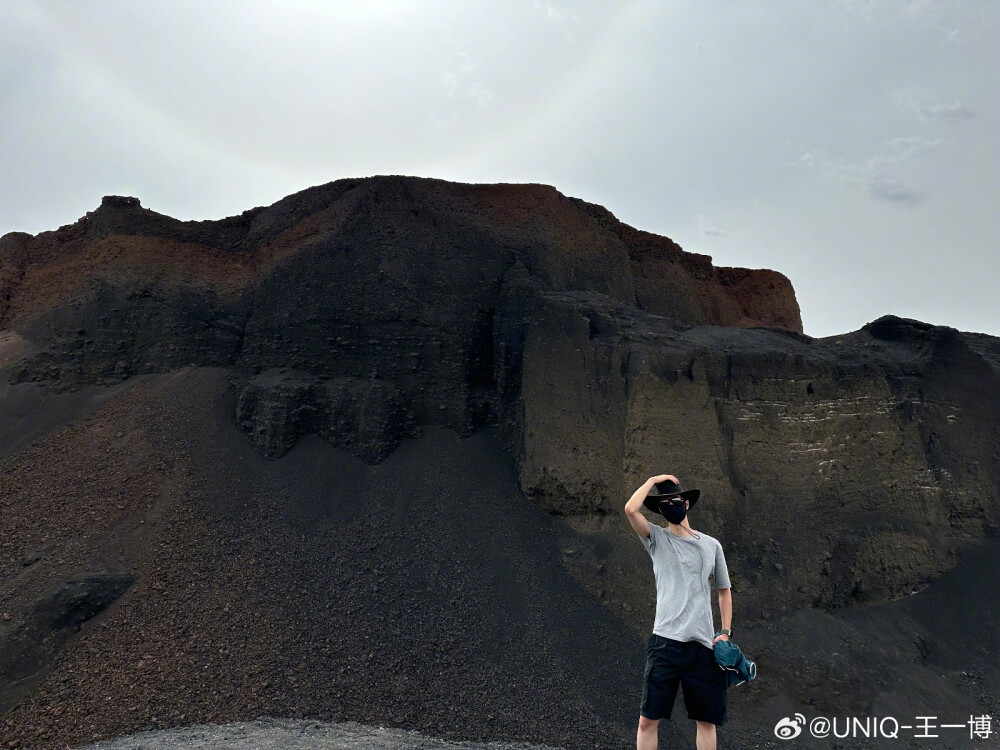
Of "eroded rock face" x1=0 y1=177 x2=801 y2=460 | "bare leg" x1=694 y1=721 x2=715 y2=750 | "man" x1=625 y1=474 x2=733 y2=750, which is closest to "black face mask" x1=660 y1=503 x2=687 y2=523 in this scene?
"man" x1=625 y1=474 x2=733 y2=750

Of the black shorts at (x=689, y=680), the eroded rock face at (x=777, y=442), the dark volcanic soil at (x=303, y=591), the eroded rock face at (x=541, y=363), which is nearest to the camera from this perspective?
the black shorts at (x=689, y=680)

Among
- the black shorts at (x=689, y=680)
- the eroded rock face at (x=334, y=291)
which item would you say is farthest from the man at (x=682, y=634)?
the eroded rock face at (x=334, y=291)

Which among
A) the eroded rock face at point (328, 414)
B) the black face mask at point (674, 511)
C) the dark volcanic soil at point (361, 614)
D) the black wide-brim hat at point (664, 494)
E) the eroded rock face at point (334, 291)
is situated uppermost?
the eroded rock face at point (334, 291)

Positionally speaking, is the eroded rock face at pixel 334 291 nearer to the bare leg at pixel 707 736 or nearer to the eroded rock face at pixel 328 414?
the eroded rock face at pixel 328 414

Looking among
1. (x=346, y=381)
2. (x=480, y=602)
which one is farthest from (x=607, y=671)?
(x=346, y=381)

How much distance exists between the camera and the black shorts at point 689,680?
12.7ft

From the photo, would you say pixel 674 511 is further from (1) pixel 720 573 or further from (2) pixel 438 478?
(2) pixel 438 478

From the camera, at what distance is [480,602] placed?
8727 millimetres

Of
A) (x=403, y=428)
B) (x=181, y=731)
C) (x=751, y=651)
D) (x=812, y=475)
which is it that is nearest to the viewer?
(x=181, y=731)

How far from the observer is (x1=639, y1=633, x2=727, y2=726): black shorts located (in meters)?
3.87

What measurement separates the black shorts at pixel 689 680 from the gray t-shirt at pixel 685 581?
74mm

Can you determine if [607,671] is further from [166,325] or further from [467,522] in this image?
[166,325]

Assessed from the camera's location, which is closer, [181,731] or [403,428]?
[181,731]

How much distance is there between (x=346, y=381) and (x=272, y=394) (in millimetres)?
1408
